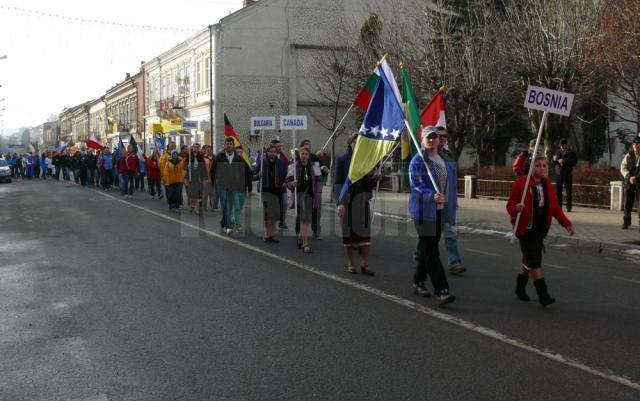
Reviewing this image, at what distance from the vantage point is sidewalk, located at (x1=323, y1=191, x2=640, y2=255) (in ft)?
40.0

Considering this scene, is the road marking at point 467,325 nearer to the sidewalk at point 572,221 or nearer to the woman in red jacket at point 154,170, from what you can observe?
the sidewalk at point 572,221

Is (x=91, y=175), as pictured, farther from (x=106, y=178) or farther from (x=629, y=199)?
(x=629, y=199)

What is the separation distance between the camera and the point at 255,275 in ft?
29.2

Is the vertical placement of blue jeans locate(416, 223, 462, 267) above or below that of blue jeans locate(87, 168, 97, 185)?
below

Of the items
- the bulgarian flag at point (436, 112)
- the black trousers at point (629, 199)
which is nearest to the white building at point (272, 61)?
the black trousers at point (629, 199)

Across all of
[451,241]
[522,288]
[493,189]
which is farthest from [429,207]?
[493,189]

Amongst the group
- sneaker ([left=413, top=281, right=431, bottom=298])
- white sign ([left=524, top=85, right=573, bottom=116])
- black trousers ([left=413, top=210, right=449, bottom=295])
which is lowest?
sneaker ([left=413, top=281, right=431, bottom=298])

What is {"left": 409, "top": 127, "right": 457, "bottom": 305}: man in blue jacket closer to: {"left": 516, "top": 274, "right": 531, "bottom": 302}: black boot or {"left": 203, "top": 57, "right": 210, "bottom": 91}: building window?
{"left": 516, "top": 274, "right": 531, "bottom": 302}: black boot

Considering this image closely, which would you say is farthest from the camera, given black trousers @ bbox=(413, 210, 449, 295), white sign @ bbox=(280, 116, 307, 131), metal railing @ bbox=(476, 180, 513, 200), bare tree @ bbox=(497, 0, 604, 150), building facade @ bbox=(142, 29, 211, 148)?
building facade @ bbox=(142, 29, 211, 148)

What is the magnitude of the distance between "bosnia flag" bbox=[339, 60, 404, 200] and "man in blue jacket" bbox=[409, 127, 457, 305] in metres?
1.04

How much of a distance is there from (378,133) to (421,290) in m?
2.13

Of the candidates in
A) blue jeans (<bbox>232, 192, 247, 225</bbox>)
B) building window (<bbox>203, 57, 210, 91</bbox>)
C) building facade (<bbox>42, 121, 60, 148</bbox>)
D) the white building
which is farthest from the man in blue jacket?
building facade (<bbox>42, 121, 60, 148</bbox>)

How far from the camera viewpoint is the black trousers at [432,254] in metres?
7.07

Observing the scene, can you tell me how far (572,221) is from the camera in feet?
50.5
